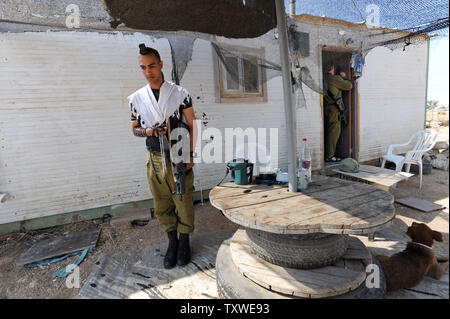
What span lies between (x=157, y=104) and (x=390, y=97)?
6.81m

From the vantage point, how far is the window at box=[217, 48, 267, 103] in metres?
2.83

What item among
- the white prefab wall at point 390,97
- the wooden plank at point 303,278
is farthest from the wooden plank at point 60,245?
the white prefab wall at point 390,97

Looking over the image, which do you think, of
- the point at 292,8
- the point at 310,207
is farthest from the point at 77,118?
the point at 310,207

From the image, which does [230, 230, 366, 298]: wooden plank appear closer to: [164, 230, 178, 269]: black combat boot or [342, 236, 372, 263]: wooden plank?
[342, 236, 372, 263]: wooden plank

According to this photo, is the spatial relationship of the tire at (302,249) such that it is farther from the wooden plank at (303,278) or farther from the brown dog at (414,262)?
the brown dog at (414,262)

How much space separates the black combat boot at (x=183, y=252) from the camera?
8.92 feet

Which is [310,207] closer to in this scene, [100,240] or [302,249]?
[302,249]

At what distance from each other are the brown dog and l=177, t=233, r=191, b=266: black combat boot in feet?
6.68

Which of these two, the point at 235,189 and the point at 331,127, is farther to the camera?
the point at 331,127

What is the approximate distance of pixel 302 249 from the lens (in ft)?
6.19

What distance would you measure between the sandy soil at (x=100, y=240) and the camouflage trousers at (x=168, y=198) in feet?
2.90

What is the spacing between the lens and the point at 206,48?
14.0 feet

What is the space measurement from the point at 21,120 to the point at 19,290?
7.76ft

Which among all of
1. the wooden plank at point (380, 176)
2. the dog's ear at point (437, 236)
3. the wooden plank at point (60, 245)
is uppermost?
the dog's ear at point (437, 236)
